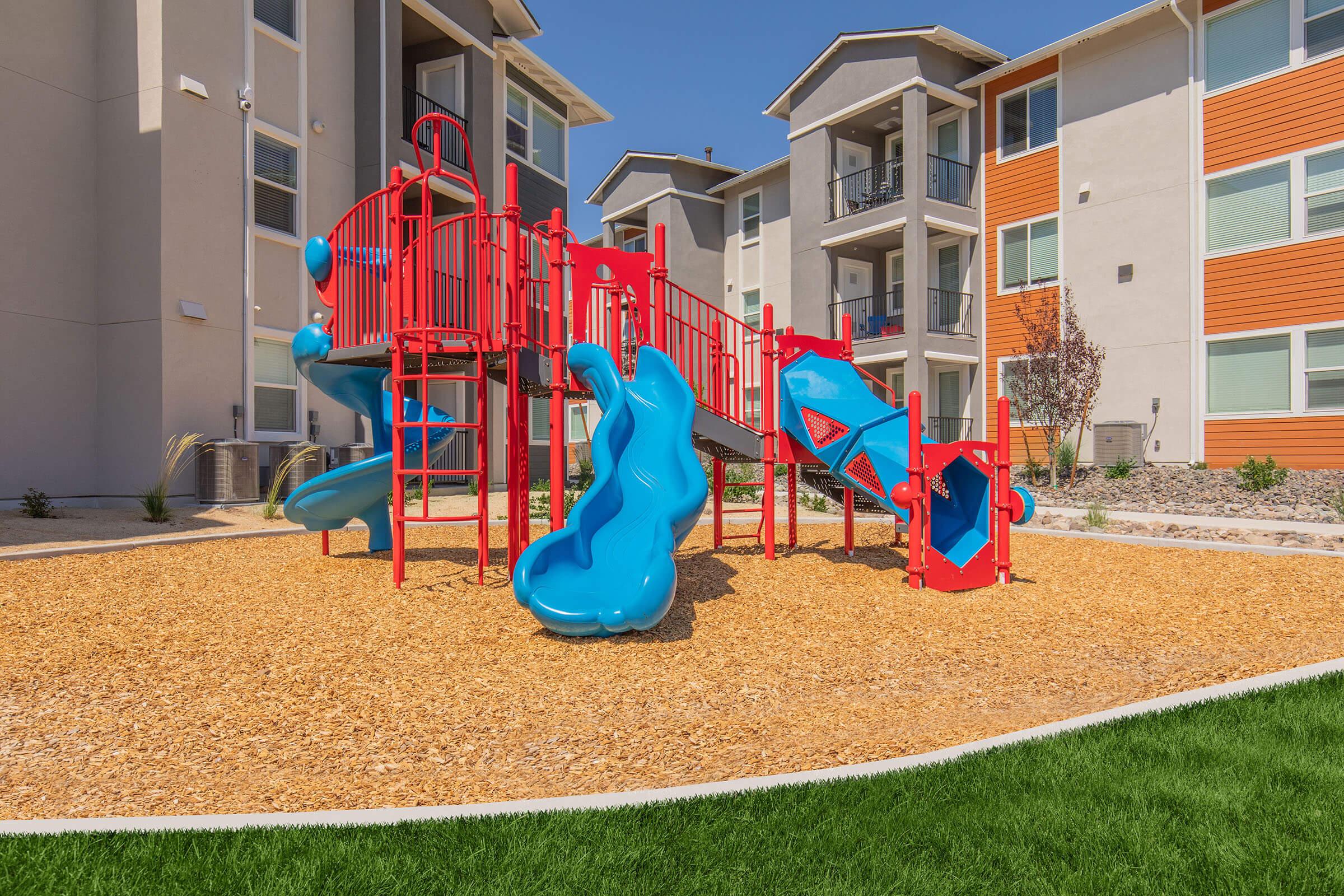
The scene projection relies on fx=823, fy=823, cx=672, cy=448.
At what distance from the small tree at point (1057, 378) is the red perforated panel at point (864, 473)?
35.4ft

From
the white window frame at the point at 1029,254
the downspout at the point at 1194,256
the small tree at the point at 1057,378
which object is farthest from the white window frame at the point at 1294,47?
the small tree at the point at 1057,378

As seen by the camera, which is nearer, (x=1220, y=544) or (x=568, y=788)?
(x=568, y=788)

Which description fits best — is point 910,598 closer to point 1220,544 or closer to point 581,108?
point 1220,544

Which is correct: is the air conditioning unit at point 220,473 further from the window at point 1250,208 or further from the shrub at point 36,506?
the window at point 1250,208

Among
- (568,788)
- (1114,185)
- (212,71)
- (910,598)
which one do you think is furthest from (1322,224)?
(212,71)

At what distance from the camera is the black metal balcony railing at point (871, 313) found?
24.2 metres

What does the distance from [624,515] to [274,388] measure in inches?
426

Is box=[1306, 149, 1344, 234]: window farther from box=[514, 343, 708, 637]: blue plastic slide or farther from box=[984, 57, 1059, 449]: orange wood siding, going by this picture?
box=[514, 343, 708, 637]: blue plastic slide

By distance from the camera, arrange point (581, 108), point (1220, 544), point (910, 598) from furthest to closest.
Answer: point (581, 108), point (1220, 544), point (910, 598)

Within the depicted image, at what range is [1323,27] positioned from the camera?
1645cm

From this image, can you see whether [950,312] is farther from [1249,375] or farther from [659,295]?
[659,295]

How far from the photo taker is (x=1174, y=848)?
2795 millimetres

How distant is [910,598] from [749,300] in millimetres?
24268

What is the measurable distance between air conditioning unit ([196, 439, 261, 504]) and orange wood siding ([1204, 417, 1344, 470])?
19.0m
